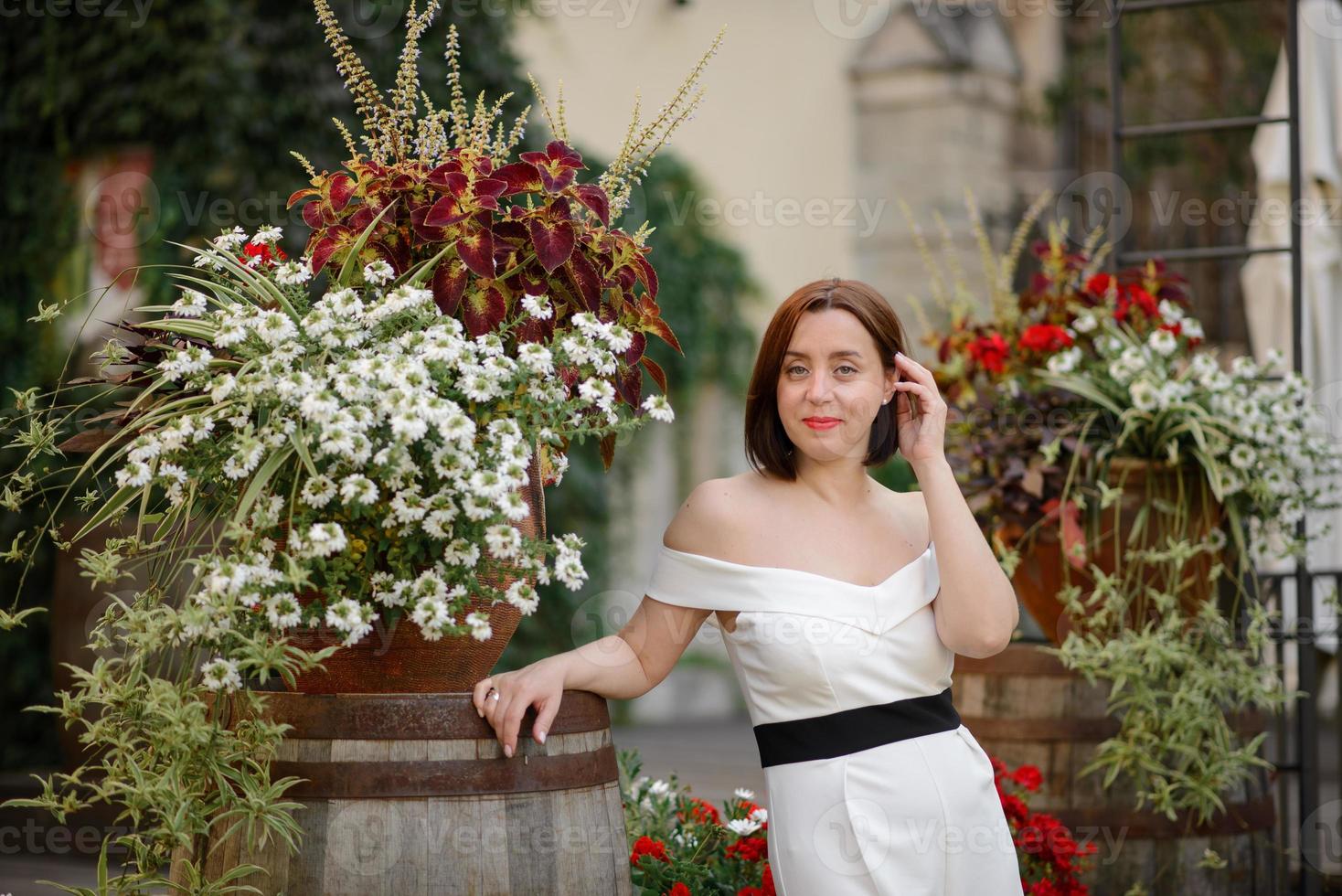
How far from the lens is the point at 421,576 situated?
1.95 m

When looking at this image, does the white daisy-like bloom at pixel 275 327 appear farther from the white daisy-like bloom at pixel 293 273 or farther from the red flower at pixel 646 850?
the red flower at pixel 646 850

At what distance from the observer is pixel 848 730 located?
7.60 ft

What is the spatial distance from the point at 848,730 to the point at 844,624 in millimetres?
170

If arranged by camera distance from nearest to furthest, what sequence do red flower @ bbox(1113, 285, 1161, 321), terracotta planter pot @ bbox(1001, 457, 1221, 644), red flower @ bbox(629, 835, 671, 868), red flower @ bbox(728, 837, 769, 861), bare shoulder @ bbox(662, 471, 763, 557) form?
1. bare shoulder @ bbox(662, 471, 763, 557)
2. red flower @ bbox(629, 835, 671, 868)
3. red flower @ bbox(728, 837, 769, 861)
4. terracotta planter pot @ bbox(1001, 457, 1221, 644)
5. red flower @ bbox(1113, 285, 1161, 321)

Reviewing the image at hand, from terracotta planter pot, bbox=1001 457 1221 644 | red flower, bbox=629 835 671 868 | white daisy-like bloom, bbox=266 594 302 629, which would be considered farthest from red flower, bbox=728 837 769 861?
white daisy-like bloom, bbox=266 594 302 629

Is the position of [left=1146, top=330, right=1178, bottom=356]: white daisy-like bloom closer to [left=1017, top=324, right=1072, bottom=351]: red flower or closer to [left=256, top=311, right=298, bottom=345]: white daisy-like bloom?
[left=1017, top=324, right=1072, bottom=351]: red flower

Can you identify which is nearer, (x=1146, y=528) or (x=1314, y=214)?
(x=1146, y=528)

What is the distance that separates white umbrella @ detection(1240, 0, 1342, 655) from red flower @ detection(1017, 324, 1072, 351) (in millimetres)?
1485

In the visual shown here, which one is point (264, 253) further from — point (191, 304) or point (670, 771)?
point (670, 771)

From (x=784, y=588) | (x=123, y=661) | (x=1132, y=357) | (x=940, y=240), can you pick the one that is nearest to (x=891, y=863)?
(x=784, y=588)

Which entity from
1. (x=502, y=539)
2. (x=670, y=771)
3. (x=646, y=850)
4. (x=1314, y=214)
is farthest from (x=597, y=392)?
(x=670, y=771)

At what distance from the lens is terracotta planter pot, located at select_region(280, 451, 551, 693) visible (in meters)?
2.06

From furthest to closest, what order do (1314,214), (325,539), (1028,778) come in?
(1314,214) → (1028,778) → (325,539)

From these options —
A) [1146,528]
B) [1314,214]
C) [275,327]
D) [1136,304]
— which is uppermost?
[1314,214]
